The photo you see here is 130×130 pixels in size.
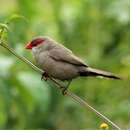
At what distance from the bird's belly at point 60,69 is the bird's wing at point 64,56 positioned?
41 mm

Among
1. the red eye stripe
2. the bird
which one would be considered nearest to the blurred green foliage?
the red eye stripe

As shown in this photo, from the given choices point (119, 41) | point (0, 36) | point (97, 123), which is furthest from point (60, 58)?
point (119, 41)

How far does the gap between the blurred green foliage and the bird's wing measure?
1055 mm

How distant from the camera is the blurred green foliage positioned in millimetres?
7082

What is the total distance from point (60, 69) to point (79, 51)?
6.37 ft

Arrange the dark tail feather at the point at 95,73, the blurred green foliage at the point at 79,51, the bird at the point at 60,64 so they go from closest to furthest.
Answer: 1. the dark tail feather at the point at 95,73
2. the bird at the point at 60,64
3. the blurred green foliage at the point at 79,51

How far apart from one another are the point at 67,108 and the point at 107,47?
77 cm

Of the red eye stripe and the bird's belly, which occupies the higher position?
the red eye stripe

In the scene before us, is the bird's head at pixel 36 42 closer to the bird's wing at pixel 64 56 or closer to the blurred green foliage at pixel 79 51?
the bird's wing at pixel 64 56

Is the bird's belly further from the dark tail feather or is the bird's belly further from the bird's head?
the bird's head

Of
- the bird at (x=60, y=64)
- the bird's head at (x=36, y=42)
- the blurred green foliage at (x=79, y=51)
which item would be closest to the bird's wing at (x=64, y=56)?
the bird at (x=60, y=64)

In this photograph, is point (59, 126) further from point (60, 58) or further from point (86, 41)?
point (60, 58)

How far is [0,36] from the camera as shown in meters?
4.73

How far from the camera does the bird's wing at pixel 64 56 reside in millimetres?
5601
